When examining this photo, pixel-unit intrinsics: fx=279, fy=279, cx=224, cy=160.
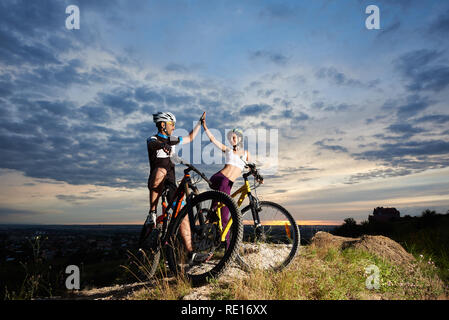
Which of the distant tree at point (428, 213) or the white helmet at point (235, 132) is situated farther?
the distant tree at point (428, 213)

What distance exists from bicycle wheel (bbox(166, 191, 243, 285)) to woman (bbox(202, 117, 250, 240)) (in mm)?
A: 1540

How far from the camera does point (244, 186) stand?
6.00 m

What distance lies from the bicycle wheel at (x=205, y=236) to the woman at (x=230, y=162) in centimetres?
154

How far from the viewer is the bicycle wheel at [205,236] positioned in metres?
3.98

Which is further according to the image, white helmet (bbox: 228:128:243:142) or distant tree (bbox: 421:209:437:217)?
distant tree (bbox: 421:209:437:217)

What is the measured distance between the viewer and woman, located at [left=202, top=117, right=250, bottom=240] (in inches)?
247

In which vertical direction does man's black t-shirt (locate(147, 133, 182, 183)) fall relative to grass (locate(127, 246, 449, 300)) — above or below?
above

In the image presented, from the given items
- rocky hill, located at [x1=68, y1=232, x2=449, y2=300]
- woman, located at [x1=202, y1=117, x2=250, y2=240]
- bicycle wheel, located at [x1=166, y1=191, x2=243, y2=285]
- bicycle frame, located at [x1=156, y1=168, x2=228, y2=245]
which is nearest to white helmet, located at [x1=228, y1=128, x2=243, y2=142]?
woman, located at [x1=202, y1=117, x2=250, y2=240]

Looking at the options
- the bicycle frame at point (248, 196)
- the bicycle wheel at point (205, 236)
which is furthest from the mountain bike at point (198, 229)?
the bicycle frame at point (248, 196)

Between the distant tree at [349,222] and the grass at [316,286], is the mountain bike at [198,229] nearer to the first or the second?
the grass at [316,286]

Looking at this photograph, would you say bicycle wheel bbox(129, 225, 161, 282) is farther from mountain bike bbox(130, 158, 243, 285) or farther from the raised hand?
the raised hand

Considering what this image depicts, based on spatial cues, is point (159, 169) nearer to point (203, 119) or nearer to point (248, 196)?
point (203, 119)
